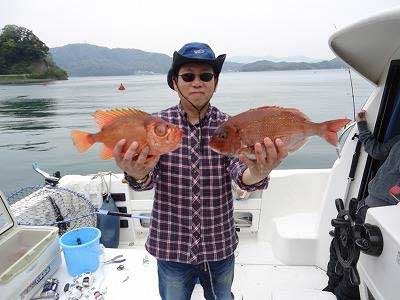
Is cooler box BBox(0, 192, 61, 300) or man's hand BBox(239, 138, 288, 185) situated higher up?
man's hand BBox(239, 138, 288, 185)

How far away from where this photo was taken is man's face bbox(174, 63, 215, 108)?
1.97 m

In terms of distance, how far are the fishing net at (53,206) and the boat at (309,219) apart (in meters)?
0.16

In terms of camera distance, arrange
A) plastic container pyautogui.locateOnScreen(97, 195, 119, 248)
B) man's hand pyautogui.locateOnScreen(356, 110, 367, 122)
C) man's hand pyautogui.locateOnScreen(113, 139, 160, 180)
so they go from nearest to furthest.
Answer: man's hand pyautogui.locateOnScreen(113, 139, 160, 180) < man's hand pyautogui.locateOnScreen(356, 110, 367, 122) < plastic container pyautogui.locateOnScreen(97, 195, 119, 248)

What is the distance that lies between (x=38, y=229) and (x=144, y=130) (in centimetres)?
227

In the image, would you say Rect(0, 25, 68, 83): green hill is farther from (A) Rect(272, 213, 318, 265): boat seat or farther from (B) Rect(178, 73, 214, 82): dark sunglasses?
(B) Rect(178, 73, 214, 82): dark sunglasses

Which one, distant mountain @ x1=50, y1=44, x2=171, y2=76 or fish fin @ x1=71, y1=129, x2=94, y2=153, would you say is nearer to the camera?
fish fin @ x1=71, y1=129, x2=94, y2=153

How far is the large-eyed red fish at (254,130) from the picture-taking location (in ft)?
5.86

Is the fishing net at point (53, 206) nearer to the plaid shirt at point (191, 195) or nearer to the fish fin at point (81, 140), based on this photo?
the plaid shirt at point (191, 195)

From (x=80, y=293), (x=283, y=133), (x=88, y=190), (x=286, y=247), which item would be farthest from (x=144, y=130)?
(x=88, y=190)

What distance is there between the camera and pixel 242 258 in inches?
165

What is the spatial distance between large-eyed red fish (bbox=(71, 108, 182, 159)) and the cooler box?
1653 mm

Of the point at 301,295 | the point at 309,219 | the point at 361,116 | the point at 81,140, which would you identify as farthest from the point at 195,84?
the point at 309,219

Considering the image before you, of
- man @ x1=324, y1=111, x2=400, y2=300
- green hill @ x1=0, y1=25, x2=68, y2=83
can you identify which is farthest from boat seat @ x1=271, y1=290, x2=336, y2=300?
green hill @ x1=0, y1=25, x2=68, y2=83

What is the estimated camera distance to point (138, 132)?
5.70 feet
